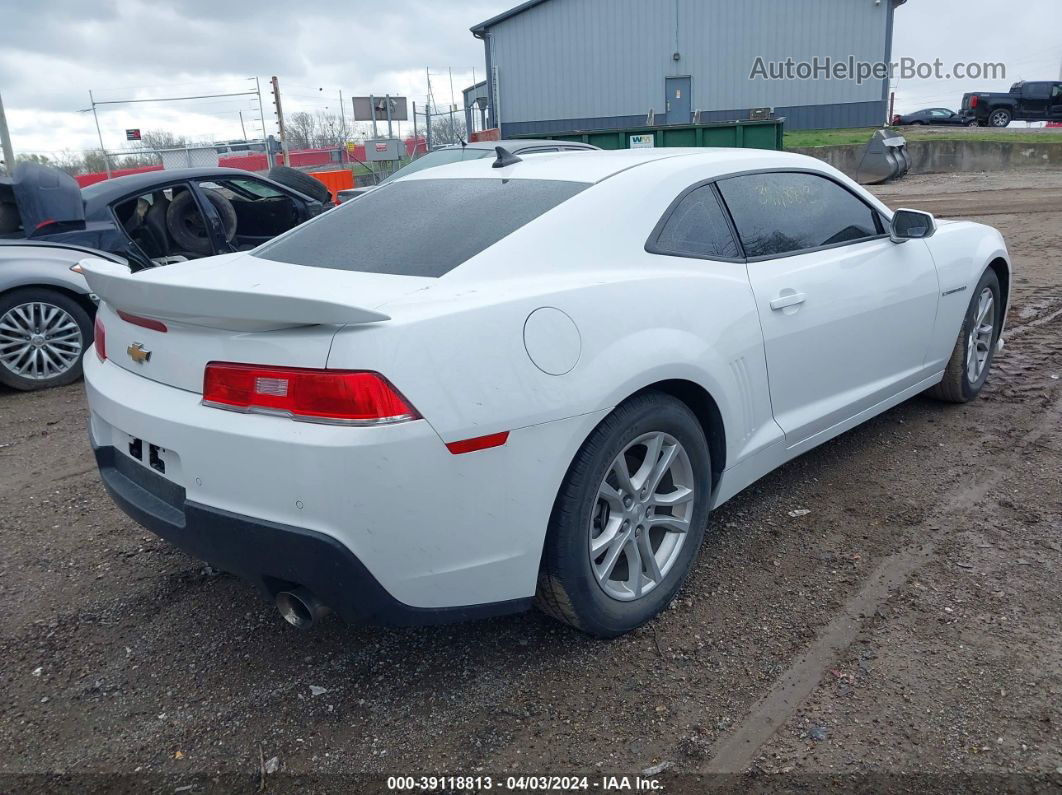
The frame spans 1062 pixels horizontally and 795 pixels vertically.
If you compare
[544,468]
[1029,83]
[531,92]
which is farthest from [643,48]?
[544,468]

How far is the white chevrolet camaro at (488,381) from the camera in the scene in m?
2.18

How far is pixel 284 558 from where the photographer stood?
224 cm

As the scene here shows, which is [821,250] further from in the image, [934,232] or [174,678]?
[174,678]

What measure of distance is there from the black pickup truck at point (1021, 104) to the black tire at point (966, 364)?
32670 millimetres

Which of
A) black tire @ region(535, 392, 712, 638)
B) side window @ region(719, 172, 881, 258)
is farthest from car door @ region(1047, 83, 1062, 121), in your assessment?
black tire @ region(535, 392, 712, 638)

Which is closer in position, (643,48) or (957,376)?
(957,376)

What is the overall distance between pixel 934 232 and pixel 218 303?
3.39m

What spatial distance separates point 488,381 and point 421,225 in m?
0.94

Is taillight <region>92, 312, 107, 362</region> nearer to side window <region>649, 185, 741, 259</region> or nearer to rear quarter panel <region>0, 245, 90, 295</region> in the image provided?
side window <region>649, 185, 741, 259</region>

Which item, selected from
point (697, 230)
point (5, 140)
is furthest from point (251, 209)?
point (5, 140)

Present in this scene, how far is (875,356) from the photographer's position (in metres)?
3.87

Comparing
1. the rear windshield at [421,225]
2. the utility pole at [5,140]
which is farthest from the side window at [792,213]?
the utility pole at [5,140]

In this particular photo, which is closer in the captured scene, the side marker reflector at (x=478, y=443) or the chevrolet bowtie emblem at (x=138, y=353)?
the side marker reflector at (x=478, y=443)

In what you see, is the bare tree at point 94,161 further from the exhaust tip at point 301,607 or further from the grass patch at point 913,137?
the exhaust tip at point 301,607
